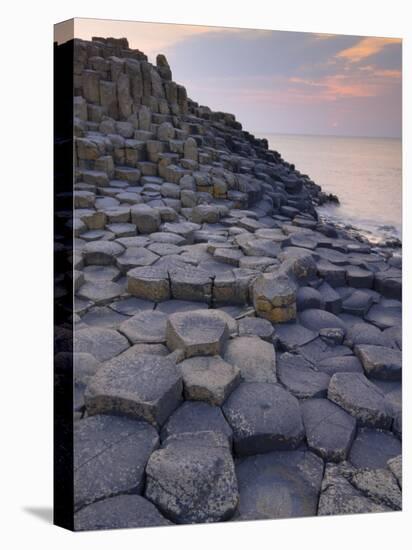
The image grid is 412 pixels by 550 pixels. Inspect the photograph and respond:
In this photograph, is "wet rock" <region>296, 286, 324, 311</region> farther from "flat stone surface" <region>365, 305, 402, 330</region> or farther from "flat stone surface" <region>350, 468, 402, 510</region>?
"flat stone surface" <region>350, 468, 402, 510</region>

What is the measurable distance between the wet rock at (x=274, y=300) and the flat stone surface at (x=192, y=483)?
908mm

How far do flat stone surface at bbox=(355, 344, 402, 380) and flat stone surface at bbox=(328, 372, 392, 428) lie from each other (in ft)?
0.43

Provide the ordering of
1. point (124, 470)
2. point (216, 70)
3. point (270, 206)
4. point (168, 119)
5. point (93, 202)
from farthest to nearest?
1. point (168, 119)
2. point (270, 206)
3. point (93, 202)
4. point (216, 70)
5. point (124, 470)

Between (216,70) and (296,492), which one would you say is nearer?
(296,492)

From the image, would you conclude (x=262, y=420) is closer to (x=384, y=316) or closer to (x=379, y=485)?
(x=379, y=485)

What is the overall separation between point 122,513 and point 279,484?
0.67m

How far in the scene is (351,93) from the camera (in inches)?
114

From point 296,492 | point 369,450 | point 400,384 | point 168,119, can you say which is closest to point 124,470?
point 296,492

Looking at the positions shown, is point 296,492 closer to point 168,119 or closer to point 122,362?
point 122,362

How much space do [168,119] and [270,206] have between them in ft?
3.65

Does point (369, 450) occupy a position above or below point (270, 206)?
below

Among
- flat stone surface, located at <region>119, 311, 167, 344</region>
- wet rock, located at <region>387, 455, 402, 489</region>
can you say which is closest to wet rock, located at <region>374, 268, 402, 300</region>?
wet rock, located at <region>387, 455, 402, 489</region>

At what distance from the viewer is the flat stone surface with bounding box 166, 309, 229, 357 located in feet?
8.48
